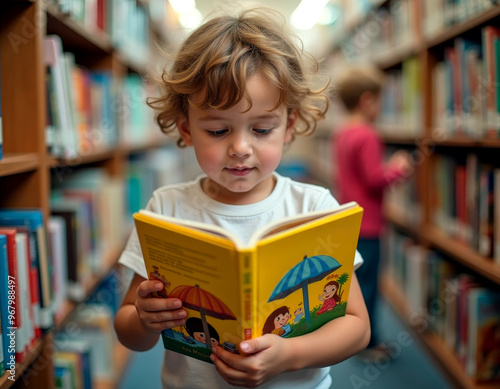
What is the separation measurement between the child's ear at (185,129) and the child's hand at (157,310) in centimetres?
Answer: 29

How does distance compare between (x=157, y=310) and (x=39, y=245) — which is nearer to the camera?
(x=157, y=310)

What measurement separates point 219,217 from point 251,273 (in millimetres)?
257

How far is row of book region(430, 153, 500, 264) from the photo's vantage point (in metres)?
1.60

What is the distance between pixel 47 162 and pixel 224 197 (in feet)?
1.90

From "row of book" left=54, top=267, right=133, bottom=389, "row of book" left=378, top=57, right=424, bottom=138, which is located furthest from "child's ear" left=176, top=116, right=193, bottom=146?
"row of book" left=378, top=57, right=424, bottom=138

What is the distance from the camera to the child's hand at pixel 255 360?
0.70 meters

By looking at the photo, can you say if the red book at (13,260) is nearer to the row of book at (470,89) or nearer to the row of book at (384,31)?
the row of book at (470,89)

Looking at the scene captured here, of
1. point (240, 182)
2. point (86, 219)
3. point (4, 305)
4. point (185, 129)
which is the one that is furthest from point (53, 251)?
point (240, 182)

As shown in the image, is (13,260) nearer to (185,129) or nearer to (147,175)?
(185,129)

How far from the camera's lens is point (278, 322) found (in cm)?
74

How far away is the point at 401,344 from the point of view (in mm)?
2240

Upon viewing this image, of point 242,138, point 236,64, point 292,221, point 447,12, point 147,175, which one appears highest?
point 447,12

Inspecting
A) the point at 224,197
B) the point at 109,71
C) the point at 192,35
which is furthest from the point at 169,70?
the point at 109,71

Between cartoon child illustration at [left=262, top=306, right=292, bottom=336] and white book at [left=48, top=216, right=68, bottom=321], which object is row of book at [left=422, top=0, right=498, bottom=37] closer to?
cartoon child illustration at [left=262, top=306, right=292, bottom=336]
